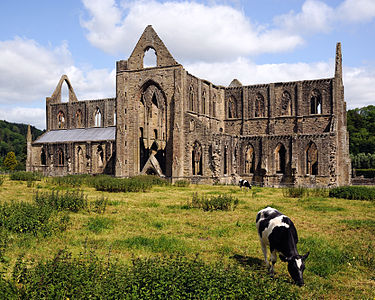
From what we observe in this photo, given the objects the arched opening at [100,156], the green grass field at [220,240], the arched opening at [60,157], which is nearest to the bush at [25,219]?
the green grass field at [220,240]

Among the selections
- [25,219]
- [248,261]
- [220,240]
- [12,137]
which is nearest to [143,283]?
[248,261]

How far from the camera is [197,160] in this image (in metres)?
36.8

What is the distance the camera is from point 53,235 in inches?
392

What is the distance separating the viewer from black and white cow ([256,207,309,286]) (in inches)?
255

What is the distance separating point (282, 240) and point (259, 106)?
37.5 metres

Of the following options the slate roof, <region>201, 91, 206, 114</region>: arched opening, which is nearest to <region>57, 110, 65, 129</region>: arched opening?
the slate roof

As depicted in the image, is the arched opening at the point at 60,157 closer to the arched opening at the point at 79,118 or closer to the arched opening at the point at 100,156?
the arched opening at the point at 100,156

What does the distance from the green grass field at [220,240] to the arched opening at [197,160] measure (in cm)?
2115

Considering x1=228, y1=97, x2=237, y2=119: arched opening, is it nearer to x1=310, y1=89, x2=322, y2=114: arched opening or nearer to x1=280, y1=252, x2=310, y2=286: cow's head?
x1=310, y1=89, x2=322, y2=114: arched opening

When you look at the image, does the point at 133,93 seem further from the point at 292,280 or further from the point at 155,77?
the point at 292,280

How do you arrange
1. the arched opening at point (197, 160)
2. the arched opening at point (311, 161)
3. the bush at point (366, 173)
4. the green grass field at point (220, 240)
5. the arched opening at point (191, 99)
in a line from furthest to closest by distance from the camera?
1. the bush at point (366, 173)
2. the arched opening at point (311, 161)
3. the arched opening at point (191, 99)
4. the arched opening at point (197, 160)
5. the green grass field at point (220, 240)

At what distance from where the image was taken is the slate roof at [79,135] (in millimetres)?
47594

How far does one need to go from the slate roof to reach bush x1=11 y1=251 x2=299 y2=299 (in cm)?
4043

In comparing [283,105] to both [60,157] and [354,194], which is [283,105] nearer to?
[354,194]
